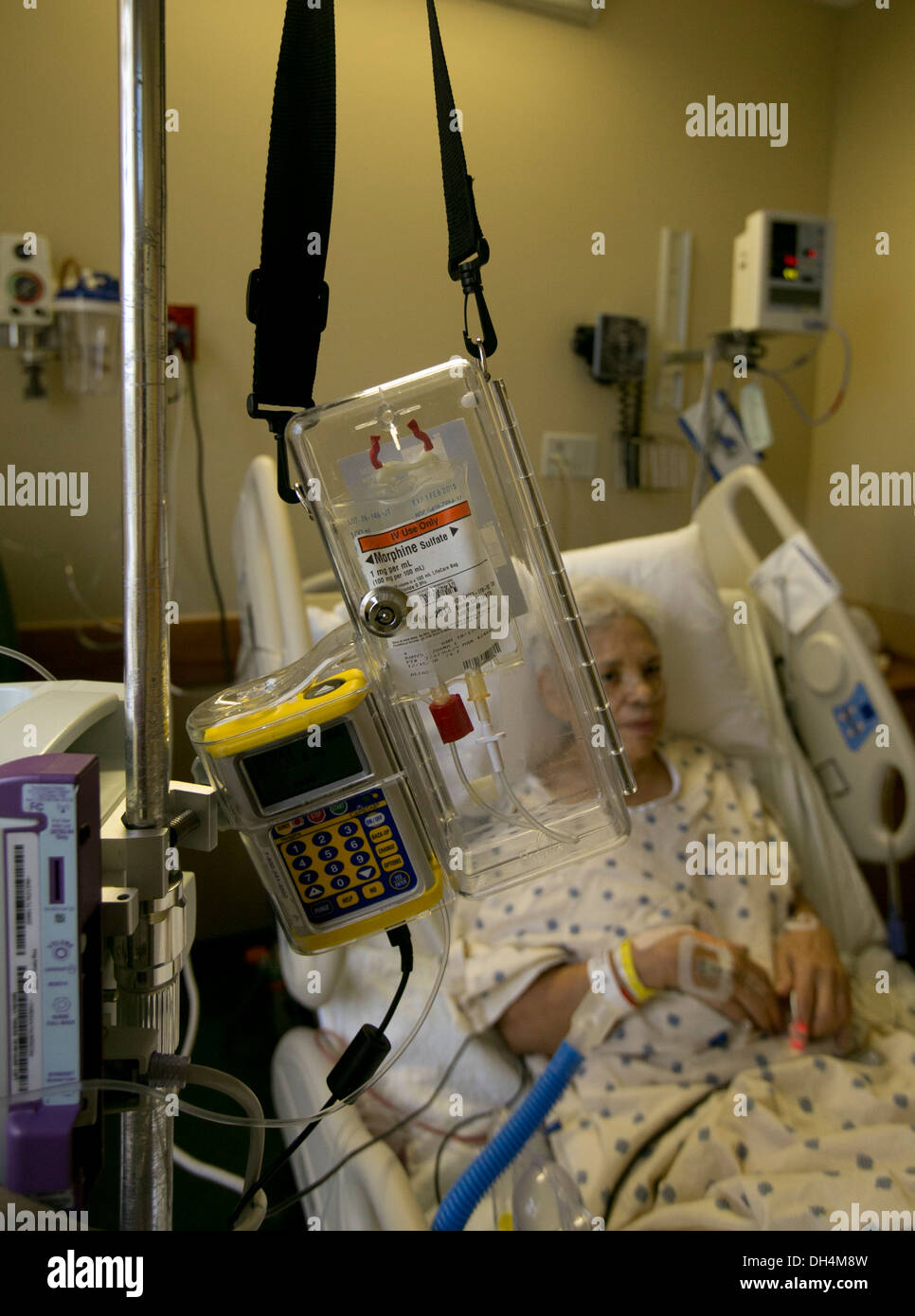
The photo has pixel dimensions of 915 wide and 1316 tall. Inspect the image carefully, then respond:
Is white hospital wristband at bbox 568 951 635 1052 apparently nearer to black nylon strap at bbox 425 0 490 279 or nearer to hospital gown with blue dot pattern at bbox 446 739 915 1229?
hospital gown with blue dot pattern at bbox 446 739 915 1229

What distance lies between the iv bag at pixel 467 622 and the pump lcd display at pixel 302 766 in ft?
0.08

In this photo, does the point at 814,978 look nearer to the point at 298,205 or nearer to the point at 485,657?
the point at 485,657

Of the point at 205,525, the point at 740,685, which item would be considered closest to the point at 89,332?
the point at 205,525

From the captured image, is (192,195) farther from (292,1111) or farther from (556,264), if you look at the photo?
(292,1111)

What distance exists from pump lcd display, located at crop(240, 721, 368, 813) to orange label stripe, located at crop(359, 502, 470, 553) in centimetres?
9

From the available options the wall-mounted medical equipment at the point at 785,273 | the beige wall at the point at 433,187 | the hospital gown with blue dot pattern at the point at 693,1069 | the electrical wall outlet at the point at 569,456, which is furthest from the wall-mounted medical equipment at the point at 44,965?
the wall-mounted medical equipment at the point at 785,273

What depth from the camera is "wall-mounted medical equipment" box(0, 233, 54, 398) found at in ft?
5.32

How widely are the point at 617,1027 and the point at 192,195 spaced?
169cm

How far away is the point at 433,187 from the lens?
1878mm

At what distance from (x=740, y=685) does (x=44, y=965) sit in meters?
1.48

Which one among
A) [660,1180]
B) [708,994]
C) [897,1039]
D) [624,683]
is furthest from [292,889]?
[897,1039]

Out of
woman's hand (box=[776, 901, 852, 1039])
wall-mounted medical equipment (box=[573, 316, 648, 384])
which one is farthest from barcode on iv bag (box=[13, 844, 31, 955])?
wall-mounted medical equipment (box=[573, 316, 648, 384])
